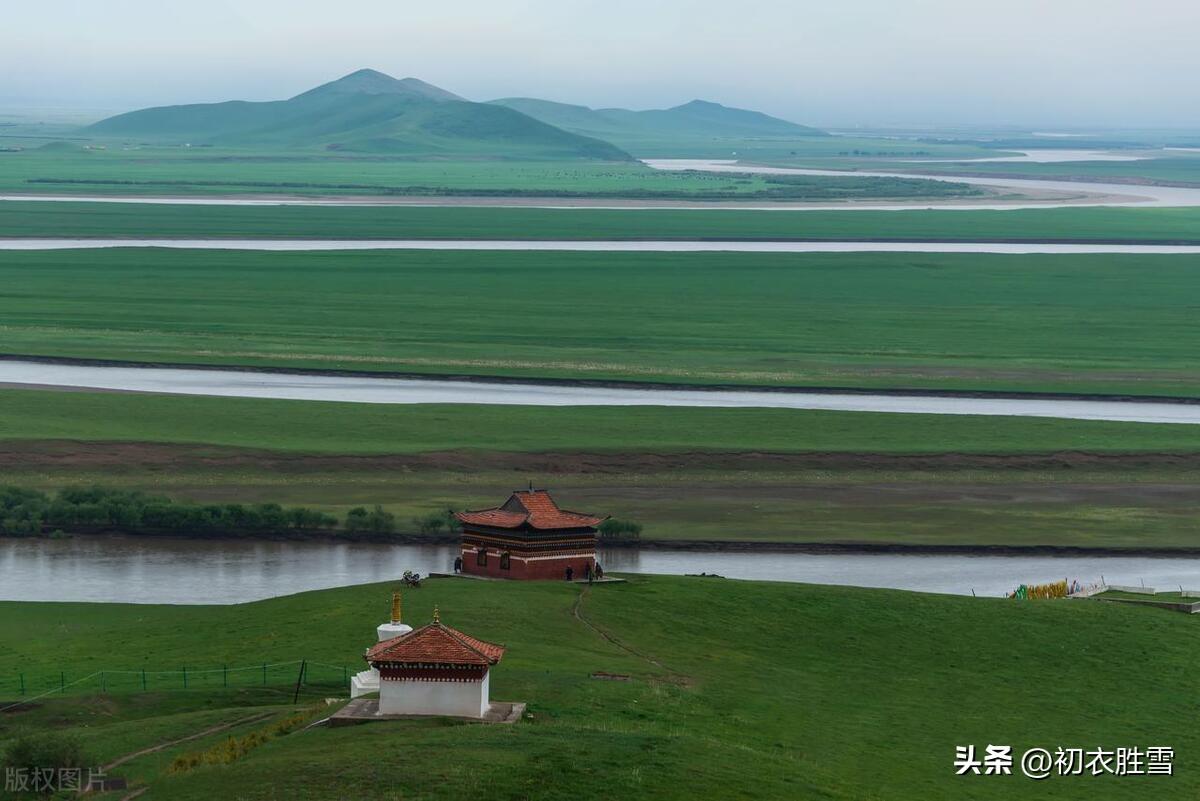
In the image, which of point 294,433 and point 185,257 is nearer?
point 294,433

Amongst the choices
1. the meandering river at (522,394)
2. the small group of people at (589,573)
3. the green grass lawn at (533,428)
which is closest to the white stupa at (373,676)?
the small group of people at (589,573)

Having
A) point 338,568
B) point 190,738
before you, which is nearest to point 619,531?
point 338,568

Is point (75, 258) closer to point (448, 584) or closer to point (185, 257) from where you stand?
point (185, 257)

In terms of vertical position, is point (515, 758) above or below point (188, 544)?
above

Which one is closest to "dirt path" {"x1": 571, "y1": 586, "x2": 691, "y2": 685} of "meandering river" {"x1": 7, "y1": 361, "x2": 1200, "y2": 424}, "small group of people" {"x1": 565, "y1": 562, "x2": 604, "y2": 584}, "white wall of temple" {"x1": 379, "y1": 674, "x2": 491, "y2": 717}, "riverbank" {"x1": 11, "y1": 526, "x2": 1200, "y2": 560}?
"small group of people" {"x1": 565, "y1": 562, "x2": 604, "y2": 584}

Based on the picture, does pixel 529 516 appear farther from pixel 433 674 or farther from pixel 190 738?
pixel 433 674

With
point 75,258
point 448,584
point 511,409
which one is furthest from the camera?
point 75,258

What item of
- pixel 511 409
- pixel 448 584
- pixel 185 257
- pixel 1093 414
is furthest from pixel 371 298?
pixel 448 584

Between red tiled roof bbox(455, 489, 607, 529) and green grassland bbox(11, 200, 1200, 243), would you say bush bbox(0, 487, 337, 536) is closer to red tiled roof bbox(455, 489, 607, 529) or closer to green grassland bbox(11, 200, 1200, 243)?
red tiled roof bbox(455, 489, 607, 529)
